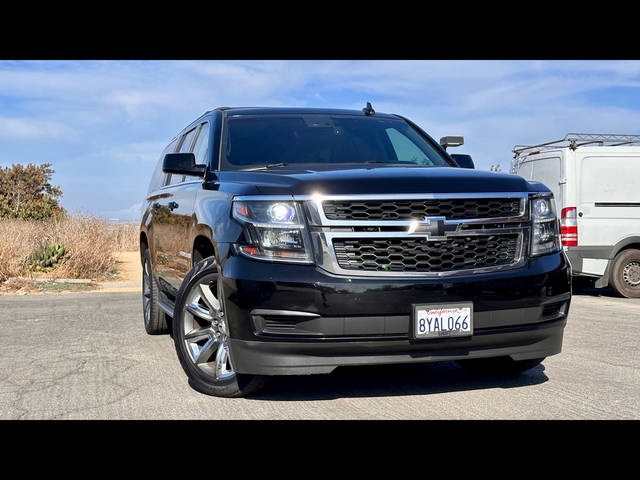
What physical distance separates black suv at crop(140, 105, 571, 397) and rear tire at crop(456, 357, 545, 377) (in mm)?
517

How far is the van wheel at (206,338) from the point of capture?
4863mm

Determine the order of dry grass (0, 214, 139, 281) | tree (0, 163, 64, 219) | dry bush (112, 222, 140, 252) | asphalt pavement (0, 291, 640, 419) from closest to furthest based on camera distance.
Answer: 1. asphalt pavement (0, 291, 640, 419)
2. dry grass (0, 214, 139, 281)
3. dry bush (112, 222, 140, 252)
4. tree (0, 163, 64, 219)

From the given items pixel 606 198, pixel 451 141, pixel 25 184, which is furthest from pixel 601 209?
pixel 25 184

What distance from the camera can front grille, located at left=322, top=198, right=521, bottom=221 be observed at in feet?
14.7

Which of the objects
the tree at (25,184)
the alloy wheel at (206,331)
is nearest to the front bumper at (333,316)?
the alloy wheel at (206,331)

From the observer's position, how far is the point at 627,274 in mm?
12477

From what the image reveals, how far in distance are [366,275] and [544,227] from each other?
1.38 m

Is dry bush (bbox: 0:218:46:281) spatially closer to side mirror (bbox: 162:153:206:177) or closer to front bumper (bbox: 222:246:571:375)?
side mirror (bbox: 162:153:206:177)

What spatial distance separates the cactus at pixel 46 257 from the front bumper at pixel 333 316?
437 inches

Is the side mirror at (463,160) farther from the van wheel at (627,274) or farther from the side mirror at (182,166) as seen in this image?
the van wheel at (627,274)

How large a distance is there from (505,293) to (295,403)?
1479mm

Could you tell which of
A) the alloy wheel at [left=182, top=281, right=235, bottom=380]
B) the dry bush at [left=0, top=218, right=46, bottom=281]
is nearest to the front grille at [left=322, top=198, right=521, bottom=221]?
the alloy wheel at [left=182, top=281, right=235, bottom=380]

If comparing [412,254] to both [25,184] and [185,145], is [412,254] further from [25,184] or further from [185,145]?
[25,184]
